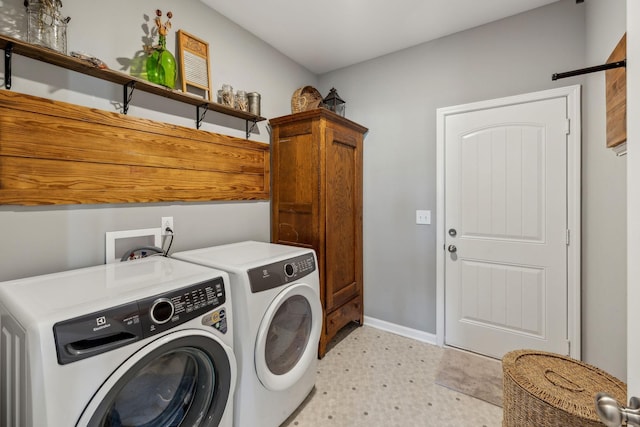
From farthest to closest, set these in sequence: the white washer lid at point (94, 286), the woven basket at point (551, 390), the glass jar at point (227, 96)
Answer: the glass jar at point (227, 96) < the woven basket at point (551, 390) < the white washer lid at point (94, 286)

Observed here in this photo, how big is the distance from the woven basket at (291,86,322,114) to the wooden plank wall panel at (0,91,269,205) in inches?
32.1

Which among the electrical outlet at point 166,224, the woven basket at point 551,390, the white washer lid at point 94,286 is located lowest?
→ the woven basket at point 551,390

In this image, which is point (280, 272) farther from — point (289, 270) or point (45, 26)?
point (45, 26)

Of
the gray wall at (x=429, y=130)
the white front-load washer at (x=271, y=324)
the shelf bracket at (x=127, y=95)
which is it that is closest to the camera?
the white front-load washer at (x=271, y=324)

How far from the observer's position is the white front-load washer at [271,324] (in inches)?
51.6

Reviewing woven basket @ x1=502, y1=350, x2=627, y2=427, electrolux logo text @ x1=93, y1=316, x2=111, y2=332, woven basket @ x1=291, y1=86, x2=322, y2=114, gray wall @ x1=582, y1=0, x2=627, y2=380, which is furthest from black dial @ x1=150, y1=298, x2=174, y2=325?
woven basket @ x1=291, y1=86, x2=322, y2=114

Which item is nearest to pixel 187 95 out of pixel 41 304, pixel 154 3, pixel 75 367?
pixel 154 3

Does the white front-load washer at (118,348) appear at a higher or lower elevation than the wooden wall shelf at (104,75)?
lower

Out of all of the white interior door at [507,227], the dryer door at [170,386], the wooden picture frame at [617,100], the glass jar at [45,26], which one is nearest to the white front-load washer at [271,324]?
the dryer door at [170,386]

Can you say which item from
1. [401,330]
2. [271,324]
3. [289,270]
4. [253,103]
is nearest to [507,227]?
[401,330]

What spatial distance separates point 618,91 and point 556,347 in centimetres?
174

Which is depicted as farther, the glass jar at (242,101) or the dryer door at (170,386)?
the glass jar at (242,101)

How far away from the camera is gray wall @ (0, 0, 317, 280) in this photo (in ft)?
4.10

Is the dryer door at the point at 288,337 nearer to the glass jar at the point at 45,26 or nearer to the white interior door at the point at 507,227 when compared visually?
the white interior door at the point at 507,227
